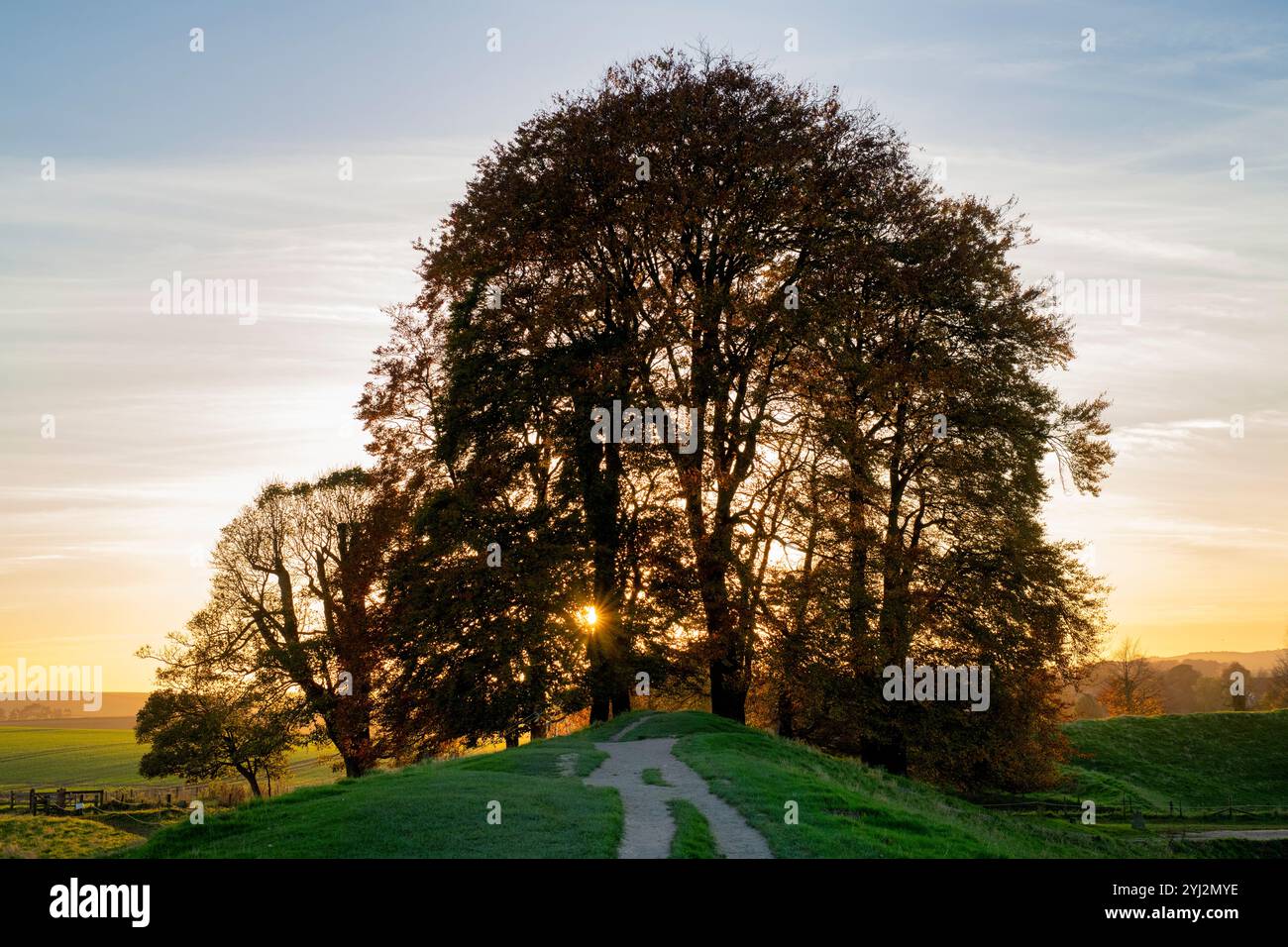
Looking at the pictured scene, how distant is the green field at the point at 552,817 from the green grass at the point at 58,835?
19.5 meters

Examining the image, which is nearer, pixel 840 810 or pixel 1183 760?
pixel 840 810

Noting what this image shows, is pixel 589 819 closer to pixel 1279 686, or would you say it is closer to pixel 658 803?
pixel 658 803

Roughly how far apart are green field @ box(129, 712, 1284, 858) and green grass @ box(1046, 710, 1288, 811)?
23505 mm

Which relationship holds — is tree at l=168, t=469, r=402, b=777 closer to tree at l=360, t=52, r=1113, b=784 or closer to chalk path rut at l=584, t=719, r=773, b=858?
tree at l=360, t=52, r=1113, b=784

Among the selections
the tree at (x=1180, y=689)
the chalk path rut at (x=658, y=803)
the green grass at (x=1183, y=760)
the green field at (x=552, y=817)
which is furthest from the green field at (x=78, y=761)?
the tree at (x=1180, y=689)

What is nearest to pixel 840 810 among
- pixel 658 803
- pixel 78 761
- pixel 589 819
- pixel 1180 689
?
pixel 658 803

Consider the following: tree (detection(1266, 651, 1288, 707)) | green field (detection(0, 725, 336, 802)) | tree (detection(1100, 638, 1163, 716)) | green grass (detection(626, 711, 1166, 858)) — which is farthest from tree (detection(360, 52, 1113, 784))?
tree (detection(1266, 651, 1288, 707))

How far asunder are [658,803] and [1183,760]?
4548 cm

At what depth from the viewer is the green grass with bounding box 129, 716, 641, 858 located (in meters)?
13.4

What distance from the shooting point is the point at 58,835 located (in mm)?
40031

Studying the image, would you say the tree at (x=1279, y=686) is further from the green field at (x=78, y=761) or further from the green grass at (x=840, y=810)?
the green field at (x=78, y=761)

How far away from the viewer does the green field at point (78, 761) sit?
7307 cm
